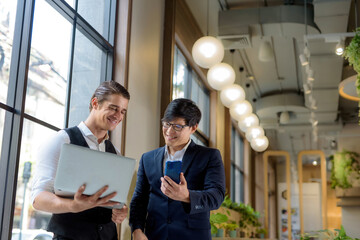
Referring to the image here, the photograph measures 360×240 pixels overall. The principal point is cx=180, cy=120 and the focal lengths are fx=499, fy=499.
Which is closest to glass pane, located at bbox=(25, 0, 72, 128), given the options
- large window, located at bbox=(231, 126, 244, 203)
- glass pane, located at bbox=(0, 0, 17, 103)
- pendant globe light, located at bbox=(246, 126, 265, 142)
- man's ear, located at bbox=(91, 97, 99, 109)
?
glass pane, located at bbox=(0, 0, 17, 103)

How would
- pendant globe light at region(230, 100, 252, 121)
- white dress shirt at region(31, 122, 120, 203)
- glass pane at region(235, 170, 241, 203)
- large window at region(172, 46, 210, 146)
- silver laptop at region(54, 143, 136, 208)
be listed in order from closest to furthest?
silver laptop at region(54, 143, 136, 208), white dress shirt at region(31, 122, 120, 203), large window at region(172, 46, 210, 146), pendant globe light at region(230, 100, 252, 121), glass pane at region(235, 170, 241, 203)

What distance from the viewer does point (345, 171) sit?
12.8m

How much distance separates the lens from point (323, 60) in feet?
30.3

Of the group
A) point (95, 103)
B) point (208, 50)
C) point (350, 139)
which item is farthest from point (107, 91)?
point (350, 139)

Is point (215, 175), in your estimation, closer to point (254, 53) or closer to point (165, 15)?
point (165, 15)

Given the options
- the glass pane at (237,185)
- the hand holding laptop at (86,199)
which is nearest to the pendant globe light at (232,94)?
the hand holding laptop at (86,199)

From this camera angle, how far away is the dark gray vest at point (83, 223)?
1.92 meters

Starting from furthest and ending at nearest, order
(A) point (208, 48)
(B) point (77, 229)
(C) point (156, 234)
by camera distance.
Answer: (A) point (208, 48)
(C) point (156, 234)
(B) point (77, 229)

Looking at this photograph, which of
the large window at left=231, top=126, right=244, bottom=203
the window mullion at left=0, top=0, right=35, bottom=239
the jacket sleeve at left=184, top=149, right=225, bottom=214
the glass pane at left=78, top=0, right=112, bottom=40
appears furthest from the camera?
the large window at left=231, top=126, right=244, bottom=203

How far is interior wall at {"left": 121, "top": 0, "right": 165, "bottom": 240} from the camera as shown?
4711 mm

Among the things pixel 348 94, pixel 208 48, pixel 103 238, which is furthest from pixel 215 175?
pixel 348 94

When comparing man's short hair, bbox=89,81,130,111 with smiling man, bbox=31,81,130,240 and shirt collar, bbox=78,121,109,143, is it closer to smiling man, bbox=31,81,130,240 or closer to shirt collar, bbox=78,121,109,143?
smiling man, bbox=31,81,130,240

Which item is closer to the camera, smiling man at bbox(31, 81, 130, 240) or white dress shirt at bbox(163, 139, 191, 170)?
smiling man at bbox(31, 81, 130, 240)

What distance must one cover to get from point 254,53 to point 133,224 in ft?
24.5
